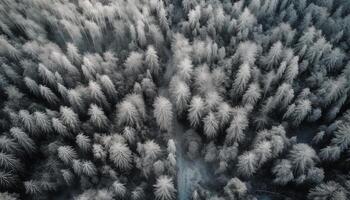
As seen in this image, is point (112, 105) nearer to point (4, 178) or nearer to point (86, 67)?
point (86, 67)

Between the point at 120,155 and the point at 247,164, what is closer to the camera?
the point at 247,164

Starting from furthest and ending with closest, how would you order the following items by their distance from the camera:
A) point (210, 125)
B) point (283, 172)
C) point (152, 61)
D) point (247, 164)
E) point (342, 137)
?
point (152, 61) → point (210, 125) → point (342, 137) → point (247, 164) → point (283, 172)

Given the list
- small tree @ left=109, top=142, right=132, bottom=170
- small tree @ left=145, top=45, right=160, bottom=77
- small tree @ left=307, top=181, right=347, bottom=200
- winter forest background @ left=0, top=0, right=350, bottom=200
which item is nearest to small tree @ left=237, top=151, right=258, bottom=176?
winter forest background @ left=0, top=0, right=350, bottom=200

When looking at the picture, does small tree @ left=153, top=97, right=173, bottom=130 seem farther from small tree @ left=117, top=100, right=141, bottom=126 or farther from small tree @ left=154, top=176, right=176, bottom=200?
small tree @ left=154, top=176, right=176, bottom=200

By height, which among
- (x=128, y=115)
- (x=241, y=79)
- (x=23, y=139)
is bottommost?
(x=23, y=139)

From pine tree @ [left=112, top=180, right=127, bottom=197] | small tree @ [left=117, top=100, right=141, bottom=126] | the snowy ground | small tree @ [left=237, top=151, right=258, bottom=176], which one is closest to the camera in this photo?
pine tree @ [left=112, top=180, right=127, bottom=197]

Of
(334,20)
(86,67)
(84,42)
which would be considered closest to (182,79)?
(86,67)

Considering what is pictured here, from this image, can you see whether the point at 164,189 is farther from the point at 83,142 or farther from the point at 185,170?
the point at 83,142

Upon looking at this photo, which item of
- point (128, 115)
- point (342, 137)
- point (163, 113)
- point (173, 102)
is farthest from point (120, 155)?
point (342, 137)
